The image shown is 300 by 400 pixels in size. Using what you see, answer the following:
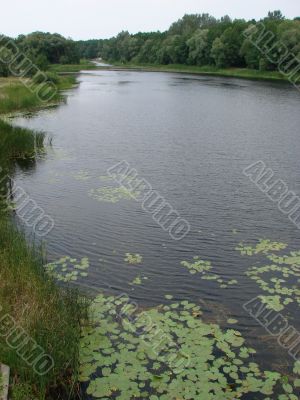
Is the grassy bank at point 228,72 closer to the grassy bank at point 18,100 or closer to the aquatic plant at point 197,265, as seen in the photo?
the grassy bank at point 18,100

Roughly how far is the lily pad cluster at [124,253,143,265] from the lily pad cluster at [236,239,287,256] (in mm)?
3297

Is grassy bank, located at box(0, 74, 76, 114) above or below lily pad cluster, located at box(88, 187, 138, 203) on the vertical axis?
above

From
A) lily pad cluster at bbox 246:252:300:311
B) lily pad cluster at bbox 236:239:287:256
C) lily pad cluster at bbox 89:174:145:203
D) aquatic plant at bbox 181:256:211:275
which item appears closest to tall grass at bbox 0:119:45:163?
lily pad cluster at bbox 89:174:145:203

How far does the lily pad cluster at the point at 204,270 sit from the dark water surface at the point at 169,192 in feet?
0.63

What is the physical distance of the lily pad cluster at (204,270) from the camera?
1251 cm

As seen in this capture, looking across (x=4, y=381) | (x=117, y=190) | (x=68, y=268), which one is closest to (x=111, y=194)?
(x=117, y=190)

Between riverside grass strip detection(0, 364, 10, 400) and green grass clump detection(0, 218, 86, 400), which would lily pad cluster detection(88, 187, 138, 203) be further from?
riverside grass strip detection(0, 364, 10, 400)

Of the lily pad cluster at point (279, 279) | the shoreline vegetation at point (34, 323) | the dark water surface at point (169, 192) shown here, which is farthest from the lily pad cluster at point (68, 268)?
the lily pad cluster at point (279, 279)

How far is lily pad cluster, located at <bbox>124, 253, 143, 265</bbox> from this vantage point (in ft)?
45.0

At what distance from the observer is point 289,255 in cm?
1421

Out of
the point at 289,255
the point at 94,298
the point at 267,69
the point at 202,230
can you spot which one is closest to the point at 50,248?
the point at 94,298

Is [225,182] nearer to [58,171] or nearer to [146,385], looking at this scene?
[58,171]

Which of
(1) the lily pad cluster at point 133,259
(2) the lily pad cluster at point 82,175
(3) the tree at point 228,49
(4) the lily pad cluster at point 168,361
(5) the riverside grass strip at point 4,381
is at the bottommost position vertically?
(1) the lily pad cluster at point 133,259

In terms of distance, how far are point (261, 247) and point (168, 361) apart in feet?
22.6
